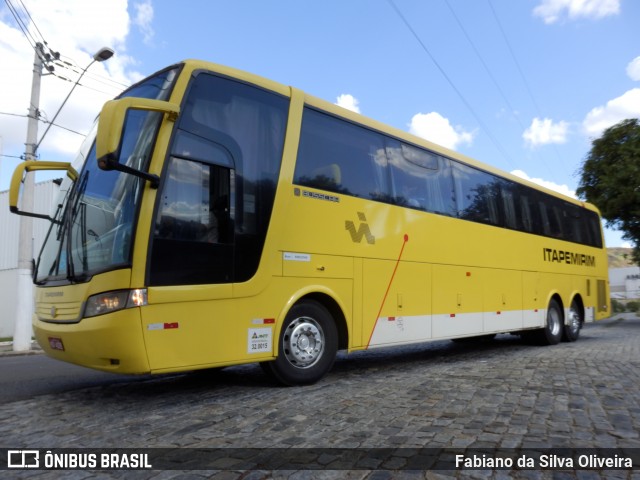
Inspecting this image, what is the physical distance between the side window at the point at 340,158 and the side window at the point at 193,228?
116 centimetres

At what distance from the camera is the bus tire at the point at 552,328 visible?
461 inches

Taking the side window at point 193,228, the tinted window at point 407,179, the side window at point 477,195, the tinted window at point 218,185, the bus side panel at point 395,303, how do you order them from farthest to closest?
the side window at point 477,195
the bus side panel at point 395,303
the tinted window at point 407,179
the tinted window at point 218,185
the side window at point 193,228

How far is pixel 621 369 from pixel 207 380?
5.81 meters

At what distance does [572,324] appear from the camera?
42.0 feet

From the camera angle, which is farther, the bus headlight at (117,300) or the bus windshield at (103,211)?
the bus windshield at (103,211)

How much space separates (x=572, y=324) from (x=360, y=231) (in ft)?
28.5

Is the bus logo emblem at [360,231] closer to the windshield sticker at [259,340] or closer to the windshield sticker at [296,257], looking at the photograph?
A: the windshield sticker at [296,257]

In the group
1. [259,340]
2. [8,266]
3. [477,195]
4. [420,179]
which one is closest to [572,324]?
[477,195]

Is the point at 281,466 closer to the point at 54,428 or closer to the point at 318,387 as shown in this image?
the point at 54,428

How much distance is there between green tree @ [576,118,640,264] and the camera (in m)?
20.8

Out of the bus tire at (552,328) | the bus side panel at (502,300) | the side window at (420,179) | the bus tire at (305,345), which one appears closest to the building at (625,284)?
the bus tire at (552,328)

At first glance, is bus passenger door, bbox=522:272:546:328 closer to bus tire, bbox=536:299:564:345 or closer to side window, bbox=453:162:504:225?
bus tire, bbox=536:299:564:345

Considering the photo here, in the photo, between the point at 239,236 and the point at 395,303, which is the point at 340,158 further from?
the point at 395,303

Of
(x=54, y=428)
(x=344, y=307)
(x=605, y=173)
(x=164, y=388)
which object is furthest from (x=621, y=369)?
(x=605, y=173)
